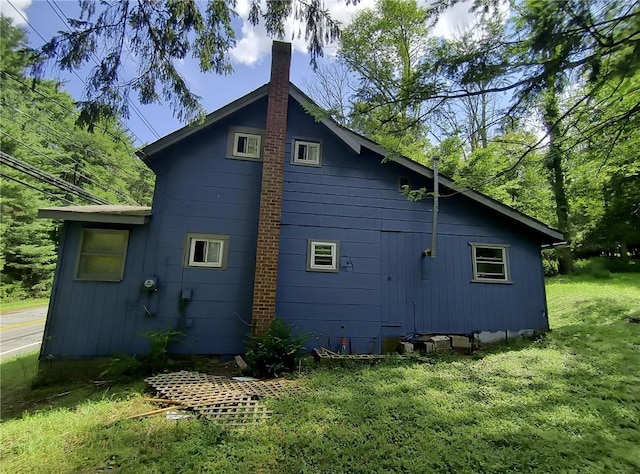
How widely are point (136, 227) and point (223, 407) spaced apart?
4.40 meters

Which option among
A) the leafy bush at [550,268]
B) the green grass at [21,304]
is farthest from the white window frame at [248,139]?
the green grass at [21,304]

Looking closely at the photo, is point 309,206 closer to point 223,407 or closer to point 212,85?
point 212,85

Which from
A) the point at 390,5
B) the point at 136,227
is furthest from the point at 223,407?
the point at 390,5

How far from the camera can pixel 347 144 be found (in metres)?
7.71

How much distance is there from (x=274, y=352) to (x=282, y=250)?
223 cm

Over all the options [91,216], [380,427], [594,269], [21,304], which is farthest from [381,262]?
[21,304]

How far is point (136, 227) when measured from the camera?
21.9 ft

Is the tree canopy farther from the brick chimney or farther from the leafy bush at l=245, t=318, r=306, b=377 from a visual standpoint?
the leafy bush at l=245, t=318, r=306, b=377

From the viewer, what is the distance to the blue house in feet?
21.1

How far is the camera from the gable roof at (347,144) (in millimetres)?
6734

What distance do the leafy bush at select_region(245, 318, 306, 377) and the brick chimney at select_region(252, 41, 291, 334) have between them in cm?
47

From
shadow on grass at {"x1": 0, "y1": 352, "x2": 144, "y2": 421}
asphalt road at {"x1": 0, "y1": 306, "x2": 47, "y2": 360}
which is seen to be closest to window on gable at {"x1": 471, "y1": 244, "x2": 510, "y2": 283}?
shadow on grass at {"x1": 0, "y1": 352, "x2": 144, "y2": 421}

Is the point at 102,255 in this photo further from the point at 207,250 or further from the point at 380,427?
the point at 380,427

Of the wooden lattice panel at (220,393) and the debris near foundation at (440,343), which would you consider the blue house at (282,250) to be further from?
the wooden lattice panel at (220,393)
